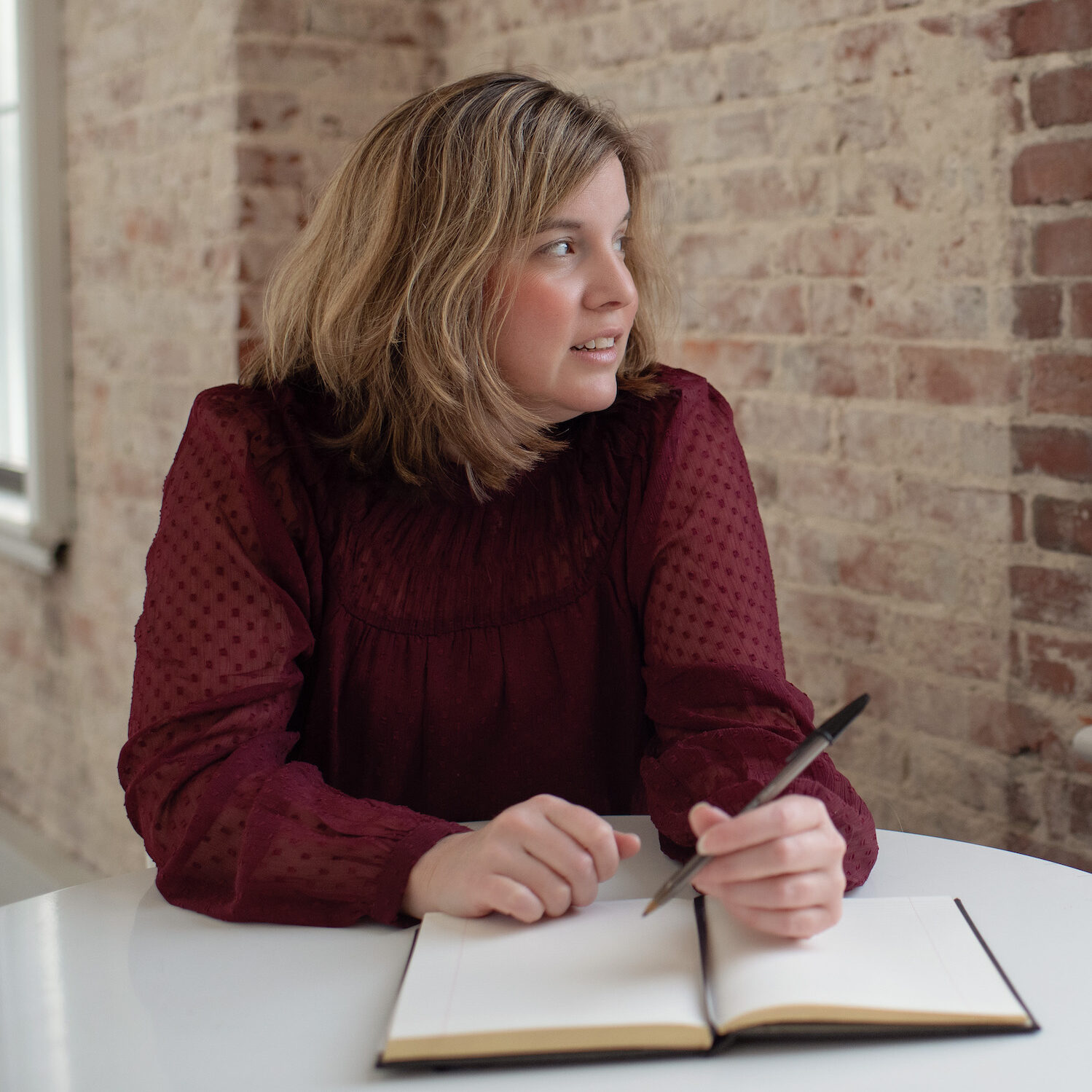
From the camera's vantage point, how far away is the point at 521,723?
1445 millimetres

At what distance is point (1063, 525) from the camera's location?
168 cm

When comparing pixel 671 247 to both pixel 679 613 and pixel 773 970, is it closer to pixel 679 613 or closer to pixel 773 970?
pixel 679 613

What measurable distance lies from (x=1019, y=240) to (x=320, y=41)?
1501 millimetres

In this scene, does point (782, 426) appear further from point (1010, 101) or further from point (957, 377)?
point (1010, 101)

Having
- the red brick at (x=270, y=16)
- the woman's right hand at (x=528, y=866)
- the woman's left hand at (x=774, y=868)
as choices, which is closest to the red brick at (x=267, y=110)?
the red brick at (x=270, y=16)

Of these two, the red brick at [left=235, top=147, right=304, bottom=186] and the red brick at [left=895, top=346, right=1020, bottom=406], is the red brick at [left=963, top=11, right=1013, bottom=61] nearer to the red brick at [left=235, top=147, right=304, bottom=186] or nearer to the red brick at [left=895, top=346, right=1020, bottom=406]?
the red brick at [left=895, top=346, right=1020, bottom=406]

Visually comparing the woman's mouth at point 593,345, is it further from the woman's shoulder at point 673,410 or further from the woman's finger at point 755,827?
the woman's finger at point 755,827

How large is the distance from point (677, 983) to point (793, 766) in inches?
6.9

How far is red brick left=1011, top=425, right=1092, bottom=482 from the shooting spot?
1640mm

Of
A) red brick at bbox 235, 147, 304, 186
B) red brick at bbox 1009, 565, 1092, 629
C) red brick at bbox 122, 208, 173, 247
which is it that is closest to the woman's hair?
red brick at bbox 1009, 565, 1092, 629

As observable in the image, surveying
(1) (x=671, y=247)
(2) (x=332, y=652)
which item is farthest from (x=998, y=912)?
(1) (x=671, y=247)

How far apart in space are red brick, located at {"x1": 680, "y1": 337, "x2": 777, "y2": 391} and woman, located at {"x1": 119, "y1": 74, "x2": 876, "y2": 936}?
509 millimetres

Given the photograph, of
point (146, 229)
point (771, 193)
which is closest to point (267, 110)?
point (146, 229)

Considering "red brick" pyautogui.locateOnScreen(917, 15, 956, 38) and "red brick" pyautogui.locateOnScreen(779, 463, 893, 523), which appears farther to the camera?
"red brick" pyautogui.locateOnScreen(779, 463, 893, 523)
